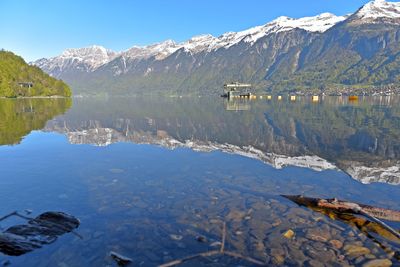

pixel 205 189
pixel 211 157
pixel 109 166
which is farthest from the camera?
pixel 211 157

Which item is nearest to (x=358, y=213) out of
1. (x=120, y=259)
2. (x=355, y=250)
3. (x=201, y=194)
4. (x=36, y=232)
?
(x=355, y=250)

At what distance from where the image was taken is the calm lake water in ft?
39.4

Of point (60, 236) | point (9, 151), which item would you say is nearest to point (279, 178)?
point (60, 236)

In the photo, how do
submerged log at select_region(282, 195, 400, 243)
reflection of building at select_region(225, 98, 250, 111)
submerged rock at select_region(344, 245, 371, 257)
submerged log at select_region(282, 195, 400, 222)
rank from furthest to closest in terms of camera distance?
reflection of building at select_region(225, 98, 250, 111) → submerged log at select_region(282, 195, 400, 222) → submerged log at select_region(282, 195, 400, 243) → submerged rock at select_region(344, 245, 371, 257)

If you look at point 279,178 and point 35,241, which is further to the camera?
point 279,178

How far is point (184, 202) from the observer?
1725 cm

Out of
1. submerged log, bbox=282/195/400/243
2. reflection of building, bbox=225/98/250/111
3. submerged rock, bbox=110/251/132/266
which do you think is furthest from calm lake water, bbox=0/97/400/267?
reflection of building, bbox=225/98/250/111

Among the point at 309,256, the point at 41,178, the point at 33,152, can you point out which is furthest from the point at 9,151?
the point at 309,256

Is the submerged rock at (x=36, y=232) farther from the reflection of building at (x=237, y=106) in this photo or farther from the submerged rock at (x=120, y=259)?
the reflection of building at (x=237, y=106)

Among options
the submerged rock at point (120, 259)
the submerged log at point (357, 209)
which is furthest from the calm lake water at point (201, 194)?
the submerged log at point (357, 209)

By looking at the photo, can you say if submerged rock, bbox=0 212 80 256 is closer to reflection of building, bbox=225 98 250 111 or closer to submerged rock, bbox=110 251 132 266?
submerged rock, bbox=110 251 132 266

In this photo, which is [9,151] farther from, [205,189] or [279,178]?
[279,178]

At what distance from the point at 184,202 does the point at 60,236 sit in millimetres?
6376

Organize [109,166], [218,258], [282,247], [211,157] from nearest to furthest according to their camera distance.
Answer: [218,258], [282,247], [109,166], [211,157]
